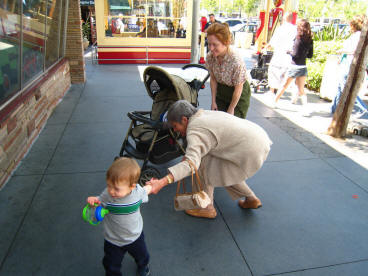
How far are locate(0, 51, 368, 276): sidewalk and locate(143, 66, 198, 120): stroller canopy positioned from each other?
3.47 feet

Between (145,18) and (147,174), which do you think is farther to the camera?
(145,18)

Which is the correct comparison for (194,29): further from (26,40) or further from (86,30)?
(86,30)

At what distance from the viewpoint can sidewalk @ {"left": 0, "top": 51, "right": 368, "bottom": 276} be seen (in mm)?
2475

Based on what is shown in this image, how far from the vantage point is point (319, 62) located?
844 cm

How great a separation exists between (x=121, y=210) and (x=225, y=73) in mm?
2044

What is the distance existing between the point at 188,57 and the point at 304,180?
942 cm

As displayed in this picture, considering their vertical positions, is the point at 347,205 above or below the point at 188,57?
below

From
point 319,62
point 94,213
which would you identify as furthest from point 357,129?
point 94,213

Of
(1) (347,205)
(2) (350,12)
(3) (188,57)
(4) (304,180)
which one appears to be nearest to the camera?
(1) (347,205)

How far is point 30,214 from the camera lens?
2.99 meters

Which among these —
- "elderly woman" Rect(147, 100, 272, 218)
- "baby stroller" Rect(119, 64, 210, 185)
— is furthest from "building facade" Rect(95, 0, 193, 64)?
"elderly woman" Rect(147, 100, 272, 218)

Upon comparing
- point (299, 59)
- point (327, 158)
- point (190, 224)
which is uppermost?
point (299, 59)

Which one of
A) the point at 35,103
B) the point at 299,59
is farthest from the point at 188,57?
the point at 35,103

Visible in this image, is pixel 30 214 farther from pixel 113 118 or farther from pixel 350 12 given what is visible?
pixel 350 12
